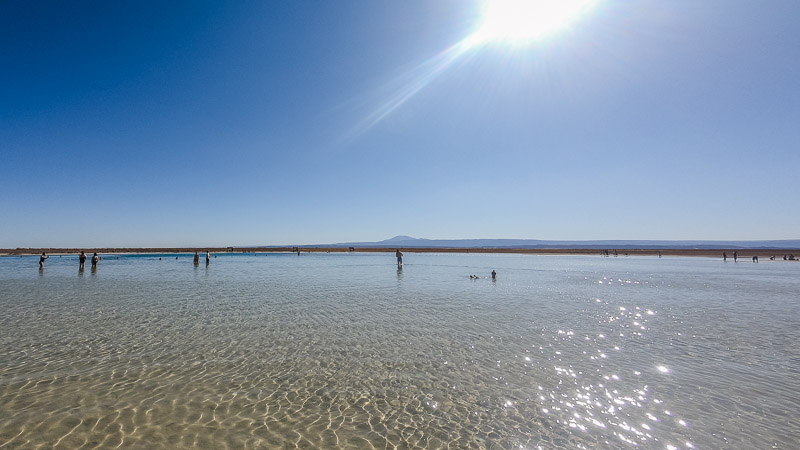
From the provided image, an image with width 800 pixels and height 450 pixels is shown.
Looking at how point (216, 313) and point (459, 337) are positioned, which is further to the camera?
point (216, 313)

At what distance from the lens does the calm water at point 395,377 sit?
592 centimetres

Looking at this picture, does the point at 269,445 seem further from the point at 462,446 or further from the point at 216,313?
the point at 216,313

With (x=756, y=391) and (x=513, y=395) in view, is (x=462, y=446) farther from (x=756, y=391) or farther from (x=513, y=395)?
(x=756, y=391)

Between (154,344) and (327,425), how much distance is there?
8.30m

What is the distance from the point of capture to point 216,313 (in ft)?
51.5

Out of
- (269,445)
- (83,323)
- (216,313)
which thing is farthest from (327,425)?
(83,323)

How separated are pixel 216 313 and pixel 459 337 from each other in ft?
38.9

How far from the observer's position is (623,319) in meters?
15.0

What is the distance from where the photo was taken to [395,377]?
8422 millimetres

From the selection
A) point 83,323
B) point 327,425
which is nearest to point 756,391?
point 327,425

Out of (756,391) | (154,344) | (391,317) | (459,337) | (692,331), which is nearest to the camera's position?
(756,391)

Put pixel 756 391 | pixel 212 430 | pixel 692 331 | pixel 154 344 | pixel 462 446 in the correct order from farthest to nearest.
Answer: pixel 692 331 < pixel 154 344 < pixel 756 391 < pixel 212 430 < pixel 462 446

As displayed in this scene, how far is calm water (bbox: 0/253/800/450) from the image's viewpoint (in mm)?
5918

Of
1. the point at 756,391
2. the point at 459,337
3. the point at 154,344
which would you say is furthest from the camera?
the point at 459,337
